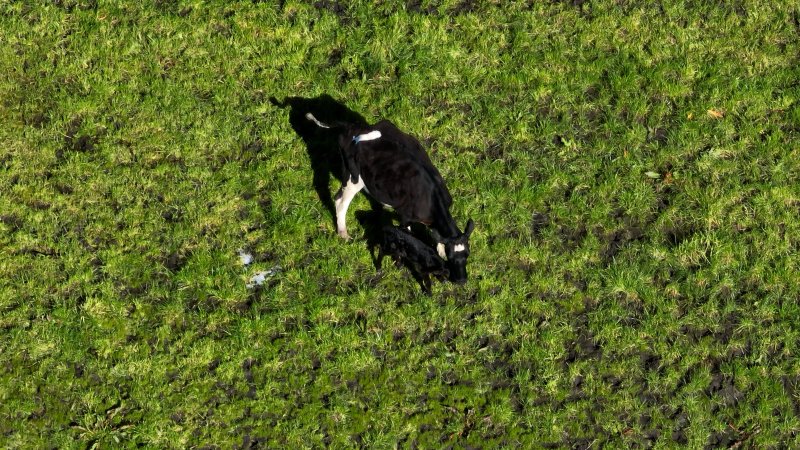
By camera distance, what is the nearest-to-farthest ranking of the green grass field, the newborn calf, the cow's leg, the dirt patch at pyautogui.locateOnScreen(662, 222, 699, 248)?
the green grass field < the newborn calf < the cow's leg < the dirt patch at pyautogui.locateOnScreen(662, 222, 699, 248)

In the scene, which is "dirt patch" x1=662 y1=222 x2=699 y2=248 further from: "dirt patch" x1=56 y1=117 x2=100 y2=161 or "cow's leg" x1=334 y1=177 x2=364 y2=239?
"dirt patch" x1=56 y1=117 x2=100 y2=161

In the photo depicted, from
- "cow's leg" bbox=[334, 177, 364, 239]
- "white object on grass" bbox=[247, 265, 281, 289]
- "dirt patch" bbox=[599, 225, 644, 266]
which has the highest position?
"cow's leg" bbox=[334, 177, 364, 239]

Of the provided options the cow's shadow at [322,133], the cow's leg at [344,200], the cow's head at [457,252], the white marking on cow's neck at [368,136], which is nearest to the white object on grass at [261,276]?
the cow's leg at [344,200]

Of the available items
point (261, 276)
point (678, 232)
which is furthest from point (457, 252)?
point (678, 232)

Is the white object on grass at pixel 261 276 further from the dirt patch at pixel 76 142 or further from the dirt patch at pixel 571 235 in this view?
the dirt patch at pixel 571 235

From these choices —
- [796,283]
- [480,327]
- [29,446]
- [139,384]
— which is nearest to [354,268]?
[480,327]

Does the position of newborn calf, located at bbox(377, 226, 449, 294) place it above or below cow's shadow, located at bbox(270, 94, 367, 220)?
below

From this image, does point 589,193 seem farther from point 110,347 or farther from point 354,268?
point 110,347

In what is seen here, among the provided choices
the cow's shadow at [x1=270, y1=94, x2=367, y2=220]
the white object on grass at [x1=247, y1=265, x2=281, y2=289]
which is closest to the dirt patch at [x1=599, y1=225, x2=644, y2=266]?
the cow's shadow at [x1=270, y1=94, x2=367, y2=220]
